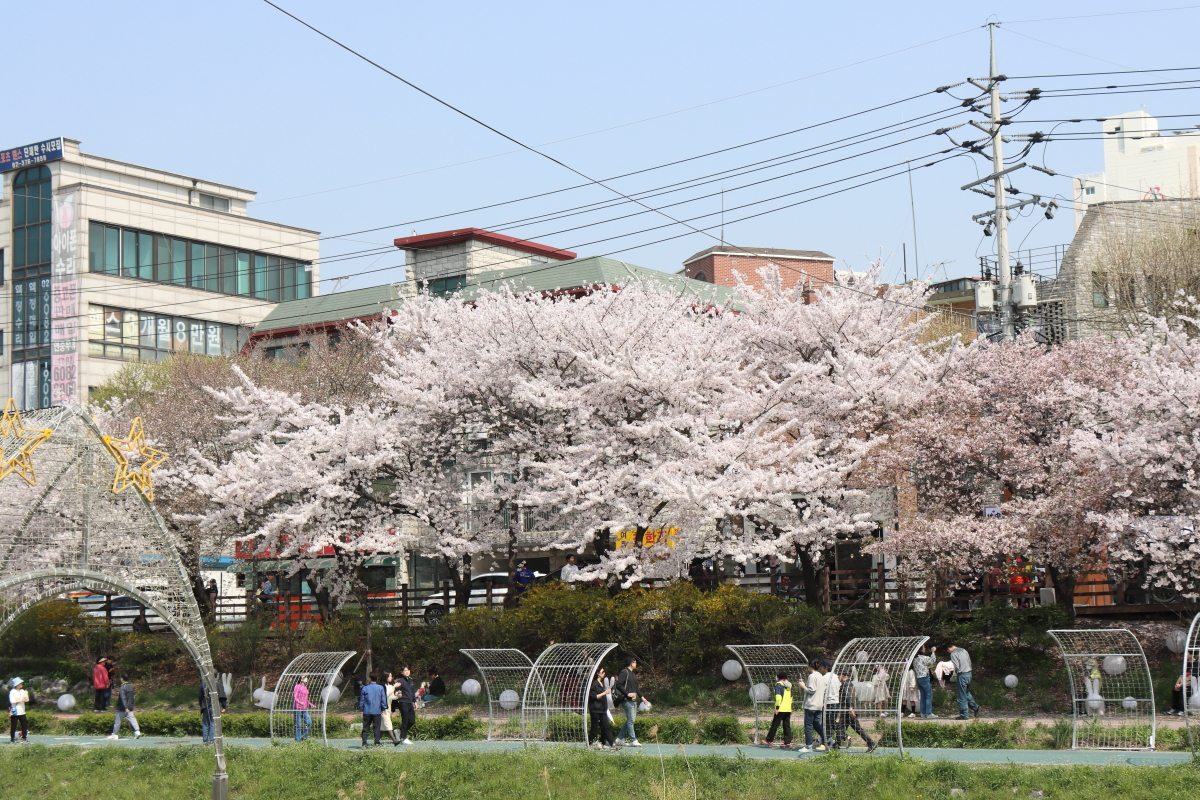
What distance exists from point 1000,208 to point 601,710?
18.7 metres

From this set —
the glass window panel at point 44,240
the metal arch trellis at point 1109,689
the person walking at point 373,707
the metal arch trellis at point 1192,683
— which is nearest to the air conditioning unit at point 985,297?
the metal arch trellis at point 1192,683

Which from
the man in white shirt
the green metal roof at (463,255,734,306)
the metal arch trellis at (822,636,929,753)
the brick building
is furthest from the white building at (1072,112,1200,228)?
the metal arch trellis at (822,636,929,753)

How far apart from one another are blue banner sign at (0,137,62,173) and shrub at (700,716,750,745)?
5669 cm

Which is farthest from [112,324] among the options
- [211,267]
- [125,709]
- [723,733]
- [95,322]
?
[723,733]

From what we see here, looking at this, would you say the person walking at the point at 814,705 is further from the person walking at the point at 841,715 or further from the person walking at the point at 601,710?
the person walking at the point at 601,710

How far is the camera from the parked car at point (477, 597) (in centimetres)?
3562

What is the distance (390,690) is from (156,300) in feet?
156

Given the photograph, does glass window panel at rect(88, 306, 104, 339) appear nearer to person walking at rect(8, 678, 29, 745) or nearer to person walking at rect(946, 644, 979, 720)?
person walking at rect(8, 678, 29, 745)

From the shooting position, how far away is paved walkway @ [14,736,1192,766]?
19062mm

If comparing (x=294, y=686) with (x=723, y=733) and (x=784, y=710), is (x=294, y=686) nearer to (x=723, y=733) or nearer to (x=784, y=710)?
(x=723, y=733)

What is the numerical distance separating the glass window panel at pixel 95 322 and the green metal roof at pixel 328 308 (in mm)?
8127

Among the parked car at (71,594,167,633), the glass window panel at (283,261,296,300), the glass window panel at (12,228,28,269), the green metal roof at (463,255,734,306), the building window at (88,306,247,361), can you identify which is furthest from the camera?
the glass window panel at (283,261,296,300)

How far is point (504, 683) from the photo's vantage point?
27.9 m

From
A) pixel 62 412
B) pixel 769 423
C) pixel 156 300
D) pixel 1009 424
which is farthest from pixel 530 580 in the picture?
pixel 156 300
